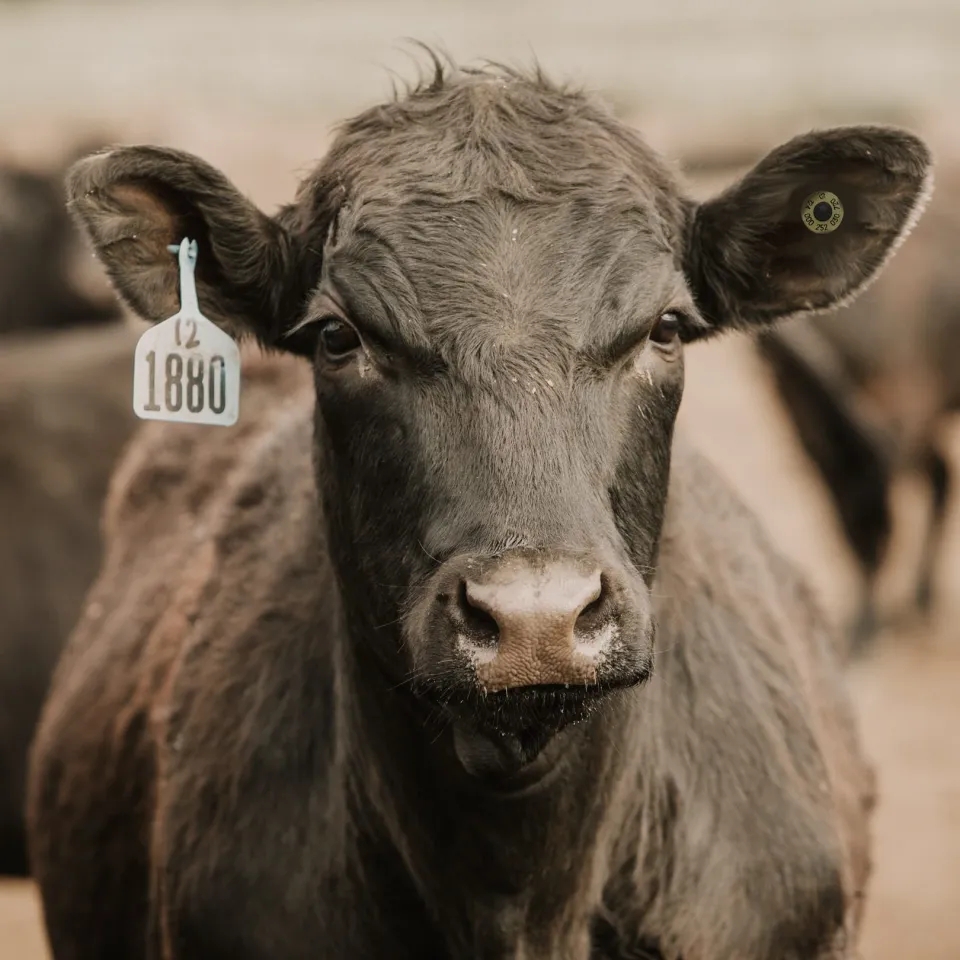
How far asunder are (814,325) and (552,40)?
2584 centimetres

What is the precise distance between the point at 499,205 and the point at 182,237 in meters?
0.77

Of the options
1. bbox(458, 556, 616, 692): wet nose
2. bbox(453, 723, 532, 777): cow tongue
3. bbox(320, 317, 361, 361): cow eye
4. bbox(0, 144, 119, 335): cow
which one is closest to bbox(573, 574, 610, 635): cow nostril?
bbox(458, 556, 616, 692): wet nose

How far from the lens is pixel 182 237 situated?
12.1 feet

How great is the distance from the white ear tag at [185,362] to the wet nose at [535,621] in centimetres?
103

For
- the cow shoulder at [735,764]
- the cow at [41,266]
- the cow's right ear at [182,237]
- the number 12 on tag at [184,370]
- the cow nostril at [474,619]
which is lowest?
the cow shoulder at [735,764]

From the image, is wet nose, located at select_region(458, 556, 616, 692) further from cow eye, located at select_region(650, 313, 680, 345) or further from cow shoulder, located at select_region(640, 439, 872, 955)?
cow shoulder, located at select_region(640, 439, 872, 955)

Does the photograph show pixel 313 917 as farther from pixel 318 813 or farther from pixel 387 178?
pixel 387 178

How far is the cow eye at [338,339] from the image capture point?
11.0ft

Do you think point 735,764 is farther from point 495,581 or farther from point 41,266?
point 41,266

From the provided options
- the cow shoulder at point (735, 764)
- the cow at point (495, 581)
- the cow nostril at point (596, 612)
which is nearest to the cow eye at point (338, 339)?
the cow at point (495, 581)

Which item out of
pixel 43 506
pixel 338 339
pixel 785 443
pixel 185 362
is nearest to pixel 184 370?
pixel 185 362

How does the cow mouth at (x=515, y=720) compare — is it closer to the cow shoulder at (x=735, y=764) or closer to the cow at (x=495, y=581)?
the cow at (x=495, y=581)

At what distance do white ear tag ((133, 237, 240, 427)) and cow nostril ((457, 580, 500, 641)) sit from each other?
0.97 meters

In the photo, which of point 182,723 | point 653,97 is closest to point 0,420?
point 182,723
